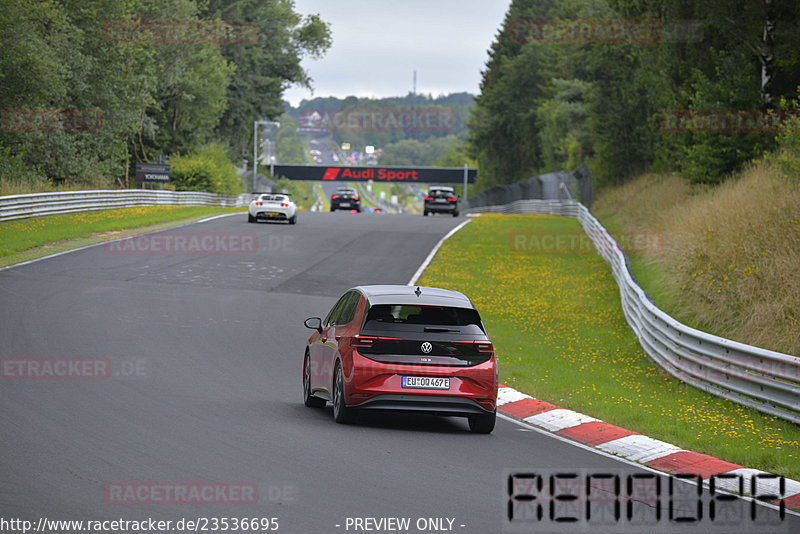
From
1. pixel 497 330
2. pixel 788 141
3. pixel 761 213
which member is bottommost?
pixel 497 330

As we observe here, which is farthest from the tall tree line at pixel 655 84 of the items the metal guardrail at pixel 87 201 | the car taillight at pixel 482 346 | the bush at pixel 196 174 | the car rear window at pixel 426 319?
the bush at pixel 196 174

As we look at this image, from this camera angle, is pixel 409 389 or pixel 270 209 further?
pixel 270 209

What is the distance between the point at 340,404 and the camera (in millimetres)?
10445

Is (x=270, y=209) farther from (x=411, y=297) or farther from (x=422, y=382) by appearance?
(x=422, y=382)

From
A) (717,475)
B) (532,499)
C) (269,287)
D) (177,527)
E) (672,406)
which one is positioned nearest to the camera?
(177,527)

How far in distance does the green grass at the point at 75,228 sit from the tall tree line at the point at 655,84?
64.8 feet

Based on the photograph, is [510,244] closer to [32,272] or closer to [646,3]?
[646,3]

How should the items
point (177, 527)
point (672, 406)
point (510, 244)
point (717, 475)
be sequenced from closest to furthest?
1. point (177, 527)
2. point (717, 475)
3. point (672, 406)
4. point (510, 244)

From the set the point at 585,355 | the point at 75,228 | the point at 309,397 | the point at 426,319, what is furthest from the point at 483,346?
the point at 75,228

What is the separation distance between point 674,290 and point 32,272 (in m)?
14.8

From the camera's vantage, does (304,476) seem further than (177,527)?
Yes

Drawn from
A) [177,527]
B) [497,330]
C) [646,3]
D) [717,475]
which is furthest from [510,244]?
[177,527]

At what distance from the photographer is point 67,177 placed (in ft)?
164

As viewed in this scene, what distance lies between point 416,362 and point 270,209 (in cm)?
3127
